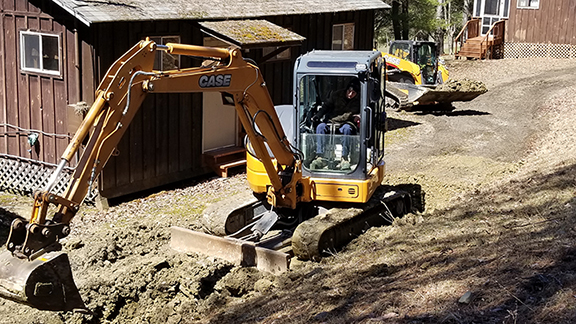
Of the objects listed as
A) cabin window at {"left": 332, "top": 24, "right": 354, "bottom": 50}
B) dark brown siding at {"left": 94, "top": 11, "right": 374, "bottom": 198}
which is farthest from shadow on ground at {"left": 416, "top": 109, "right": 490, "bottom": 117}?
dark brown siding at {"left": 94, "top": 11, "right": 374, "bottom": 198}

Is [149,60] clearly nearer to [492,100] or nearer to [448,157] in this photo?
[448,157]

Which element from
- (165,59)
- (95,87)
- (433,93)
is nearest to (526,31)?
(433,93)

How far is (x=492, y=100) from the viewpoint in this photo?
83.9ft

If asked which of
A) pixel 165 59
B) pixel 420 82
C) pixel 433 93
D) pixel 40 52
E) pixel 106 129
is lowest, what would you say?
pixel 433 93

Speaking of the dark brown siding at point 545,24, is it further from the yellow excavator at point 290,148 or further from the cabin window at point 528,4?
the yellow excavator at point 290,148

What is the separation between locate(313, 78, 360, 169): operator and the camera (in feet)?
35.5

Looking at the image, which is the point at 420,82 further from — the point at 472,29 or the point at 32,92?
the point at 32,92

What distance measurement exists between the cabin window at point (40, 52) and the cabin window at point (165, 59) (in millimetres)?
1923

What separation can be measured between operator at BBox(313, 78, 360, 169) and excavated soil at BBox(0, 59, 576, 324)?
1.56 meters

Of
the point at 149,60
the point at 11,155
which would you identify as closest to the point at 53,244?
the point at 149,60

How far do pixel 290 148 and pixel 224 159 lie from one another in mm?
5987

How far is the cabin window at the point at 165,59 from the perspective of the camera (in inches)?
589

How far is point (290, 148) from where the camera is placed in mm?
10789

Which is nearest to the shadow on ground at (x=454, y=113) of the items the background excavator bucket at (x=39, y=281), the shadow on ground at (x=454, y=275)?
the shadow on ground at (x=454, y=275)
